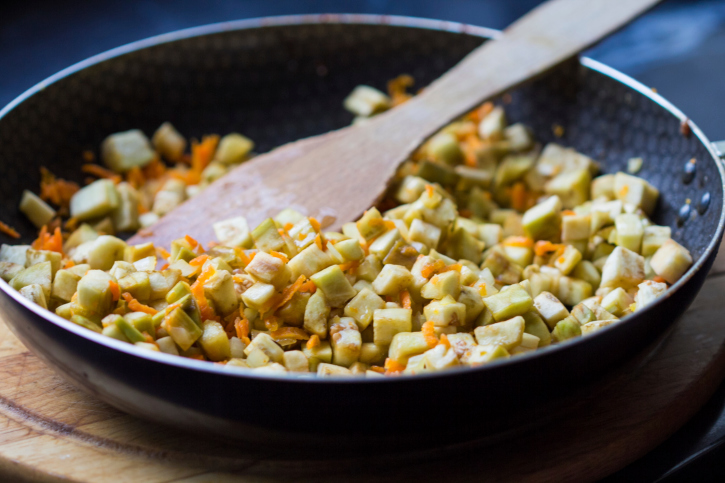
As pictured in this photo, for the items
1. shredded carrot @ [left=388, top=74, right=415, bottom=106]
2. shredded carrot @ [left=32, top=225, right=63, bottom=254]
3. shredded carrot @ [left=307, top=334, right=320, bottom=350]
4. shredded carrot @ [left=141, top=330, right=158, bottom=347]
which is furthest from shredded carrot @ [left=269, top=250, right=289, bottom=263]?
shredded carrot @ [left=388, top=74, right=415, bottom=106]

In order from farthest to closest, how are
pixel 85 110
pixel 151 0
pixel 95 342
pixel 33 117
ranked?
pixel 151 0
pixel 85 110
pixel 33 117
pixel 95 342

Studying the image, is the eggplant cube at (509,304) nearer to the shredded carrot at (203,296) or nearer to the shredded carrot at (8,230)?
the shredded carrot at (203,296)

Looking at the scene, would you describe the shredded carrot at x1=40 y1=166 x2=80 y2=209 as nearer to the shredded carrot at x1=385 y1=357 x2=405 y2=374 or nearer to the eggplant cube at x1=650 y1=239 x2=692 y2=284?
the shredded carrot at x1=385 y1=357 x2=405 y2=374

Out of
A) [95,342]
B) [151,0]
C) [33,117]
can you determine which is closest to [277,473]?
[95,342]

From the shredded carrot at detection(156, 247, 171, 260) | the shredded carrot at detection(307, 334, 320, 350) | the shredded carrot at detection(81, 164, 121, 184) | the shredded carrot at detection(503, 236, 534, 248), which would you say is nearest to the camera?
the shredded carrot at detection(307, 334, 320, 350)

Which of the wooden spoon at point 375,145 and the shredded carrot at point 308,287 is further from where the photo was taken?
the wooden spoon at point 375,145

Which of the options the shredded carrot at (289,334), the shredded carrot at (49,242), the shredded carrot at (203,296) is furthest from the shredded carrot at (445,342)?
the shredded carrot at (49,242)

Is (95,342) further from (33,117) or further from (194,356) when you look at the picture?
(33,117)
